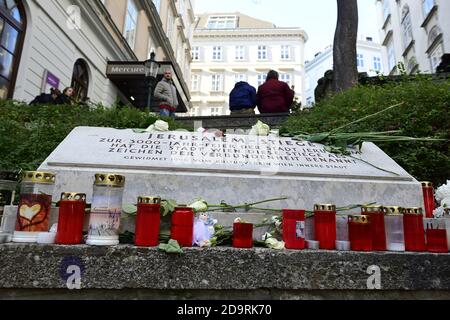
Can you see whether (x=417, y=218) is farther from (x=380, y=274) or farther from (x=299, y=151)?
(x=299, y=151)

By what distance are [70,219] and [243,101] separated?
6544mm

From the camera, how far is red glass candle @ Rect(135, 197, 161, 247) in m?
1.70

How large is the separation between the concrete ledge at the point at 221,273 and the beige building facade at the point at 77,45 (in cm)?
820

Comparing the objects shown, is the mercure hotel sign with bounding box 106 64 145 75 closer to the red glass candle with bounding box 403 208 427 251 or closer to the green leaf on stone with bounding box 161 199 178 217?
the green leaf on stone with bounding box 161 199 178 217

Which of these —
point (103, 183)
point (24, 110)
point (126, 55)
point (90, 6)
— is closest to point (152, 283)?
point (103, 183)

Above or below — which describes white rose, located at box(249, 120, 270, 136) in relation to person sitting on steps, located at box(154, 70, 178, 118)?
below

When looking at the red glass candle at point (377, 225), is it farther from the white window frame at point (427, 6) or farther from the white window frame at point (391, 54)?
the white window frame at point (391, 54)

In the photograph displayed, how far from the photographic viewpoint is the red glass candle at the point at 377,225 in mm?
1865

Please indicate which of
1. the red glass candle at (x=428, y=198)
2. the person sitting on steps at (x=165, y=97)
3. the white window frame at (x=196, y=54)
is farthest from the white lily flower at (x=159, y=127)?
the white window frame at (x=196, y=54)

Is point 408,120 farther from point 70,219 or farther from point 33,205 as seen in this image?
point 33,205

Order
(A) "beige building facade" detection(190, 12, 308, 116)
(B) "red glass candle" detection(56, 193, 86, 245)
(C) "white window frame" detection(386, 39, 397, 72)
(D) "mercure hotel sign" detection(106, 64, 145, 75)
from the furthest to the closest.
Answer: (A) "beige building facade" detection(190, 12, 308, 116), (C) "white window frame" detection(386, 39, 397, 72), (D) "mercure hotel sign" detection(106, 64, 145, 75), (B) "red glass candle" detection(56, 193, 86, 245)

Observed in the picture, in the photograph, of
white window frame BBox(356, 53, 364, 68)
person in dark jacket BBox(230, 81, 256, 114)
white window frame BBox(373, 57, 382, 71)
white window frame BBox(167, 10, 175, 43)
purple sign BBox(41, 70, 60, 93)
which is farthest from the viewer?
white window frame BBox(373, 57, 382, 71)

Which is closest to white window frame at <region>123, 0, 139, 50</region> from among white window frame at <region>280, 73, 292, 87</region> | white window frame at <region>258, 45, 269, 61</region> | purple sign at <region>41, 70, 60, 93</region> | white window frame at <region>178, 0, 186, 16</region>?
purple sign at <region>41, 70, 60, 93</region>

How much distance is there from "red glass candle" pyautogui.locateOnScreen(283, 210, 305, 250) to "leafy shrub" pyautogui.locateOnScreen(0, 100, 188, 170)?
7.56 ft
